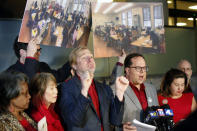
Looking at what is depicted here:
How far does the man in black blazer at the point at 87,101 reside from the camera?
6.91 ft

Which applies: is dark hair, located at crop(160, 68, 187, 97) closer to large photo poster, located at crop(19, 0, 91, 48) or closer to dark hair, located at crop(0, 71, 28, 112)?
large photo poster, located at crop(19, 0, 91, 48)

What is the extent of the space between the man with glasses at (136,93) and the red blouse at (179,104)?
0.22 meters

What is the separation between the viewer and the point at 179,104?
2.88m

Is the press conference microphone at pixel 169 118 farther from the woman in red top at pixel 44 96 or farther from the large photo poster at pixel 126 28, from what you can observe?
the large photo poster at pixel 126 28

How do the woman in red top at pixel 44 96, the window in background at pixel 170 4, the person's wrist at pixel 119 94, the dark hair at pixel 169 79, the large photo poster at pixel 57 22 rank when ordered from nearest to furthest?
the woman in red top at pixel 44 96
the person's wrist at pixel 119 94
the large photo poster at pixel 57 22
the dark hair at pixel 169 79
the window in background at pixel 170 4

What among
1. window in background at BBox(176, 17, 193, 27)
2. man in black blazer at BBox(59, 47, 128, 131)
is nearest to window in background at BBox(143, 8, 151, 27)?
man in black blazer at BBox(59, 47, 128, 131)

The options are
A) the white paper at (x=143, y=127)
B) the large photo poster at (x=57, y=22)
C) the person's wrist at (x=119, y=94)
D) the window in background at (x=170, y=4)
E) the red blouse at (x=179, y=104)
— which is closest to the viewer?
the white paper at (x=143, y=127)

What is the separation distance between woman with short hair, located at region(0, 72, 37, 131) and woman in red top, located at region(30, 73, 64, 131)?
14 cm

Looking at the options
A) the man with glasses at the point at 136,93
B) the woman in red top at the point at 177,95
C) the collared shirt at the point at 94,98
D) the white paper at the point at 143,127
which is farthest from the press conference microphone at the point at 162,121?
the woman in red top at the point at 177,95

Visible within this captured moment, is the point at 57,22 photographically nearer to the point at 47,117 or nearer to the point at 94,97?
the point at 94,97

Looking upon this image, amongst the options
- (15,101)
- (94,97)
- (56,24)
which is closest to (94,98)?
(94,97)

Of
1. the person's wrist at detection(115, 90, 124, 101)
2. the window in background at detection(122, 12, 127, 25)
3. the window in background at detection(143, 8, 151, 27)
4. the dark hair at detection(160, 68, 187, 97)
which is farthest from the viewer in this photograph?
the window in background at detection(143, 8, 151, 27)

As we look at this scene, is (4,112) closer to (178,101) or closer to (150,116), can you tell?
(150,116)

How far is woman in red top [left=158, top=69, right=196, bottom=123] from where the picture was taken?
2.86 meters
